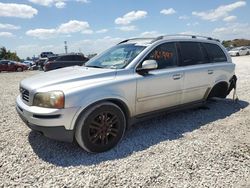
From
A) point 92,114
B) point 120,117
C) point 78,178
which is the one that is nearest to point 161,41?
point 120,117

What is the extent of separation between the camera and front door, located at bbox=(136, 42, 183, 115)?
13.8 ft

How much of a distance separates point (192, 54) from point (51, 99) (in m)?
3.16

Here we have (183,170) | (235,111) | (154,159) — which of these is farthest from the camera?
(235,111)

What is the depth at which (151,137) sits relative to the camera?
431 cm

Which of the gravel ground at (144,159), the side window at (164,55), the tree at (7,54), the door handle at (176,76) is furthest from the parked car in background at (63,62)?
the tree at (7,54)

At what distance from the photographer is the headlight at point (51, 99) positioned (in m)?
3.37

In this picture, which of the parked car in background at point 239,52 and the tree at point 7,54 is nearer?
the parked car in background at point 239,52

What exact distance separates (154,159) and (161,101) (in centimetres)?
131

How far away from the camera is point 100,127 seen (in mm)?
3732

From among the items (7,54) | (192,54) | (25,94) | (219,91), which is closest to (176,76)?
(192,54)

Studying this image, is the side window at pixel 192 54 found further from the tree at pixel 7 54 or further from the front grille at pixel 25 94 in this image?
the tree at pixel 7 54

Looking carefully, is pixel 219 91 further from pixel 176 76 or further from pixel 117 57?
pixel 117 57

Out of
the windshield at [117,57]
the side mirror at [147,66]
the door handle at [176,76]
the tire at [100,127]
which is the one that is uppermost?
the windshield at [117,57]

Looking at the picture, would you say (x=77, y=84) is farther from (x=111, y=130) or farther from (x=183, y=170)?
(x=183, y=170)
